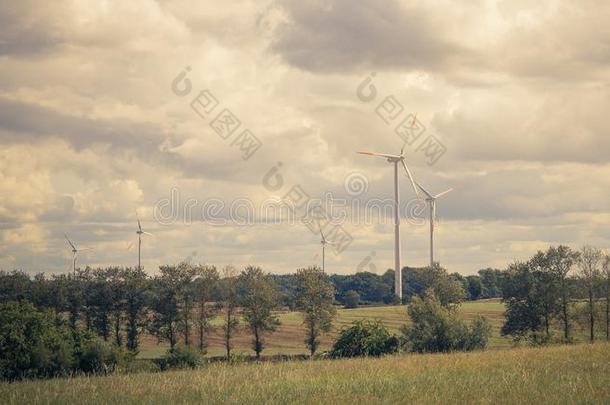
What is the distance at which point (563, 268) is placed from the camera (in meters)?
98.2

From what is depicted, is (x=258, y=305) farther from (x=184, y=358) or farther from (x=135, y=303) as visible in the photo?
(x=184, y=358)

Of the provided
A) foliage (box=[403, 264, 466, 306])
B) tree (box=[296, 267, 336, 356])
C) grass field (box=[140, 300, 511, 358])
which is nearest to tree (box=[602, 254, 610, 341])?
grass field (box=[140, 300, 511, 358])

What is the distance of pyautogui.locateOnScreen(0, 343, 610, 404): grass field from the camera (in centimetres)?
2245

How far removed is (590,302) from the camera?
307 ft

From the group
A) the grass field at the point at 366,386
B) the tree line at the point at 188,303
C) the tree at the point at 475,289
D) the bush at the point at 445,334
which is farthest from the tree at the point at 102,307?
the tree at the point at 475,289

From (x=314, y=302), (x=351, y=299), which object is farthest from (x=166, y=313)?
(x=351, y=299)

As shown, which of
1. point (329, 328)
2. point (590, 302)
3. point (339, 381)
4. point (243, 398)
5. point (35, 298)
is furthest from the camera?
point (35, 298)

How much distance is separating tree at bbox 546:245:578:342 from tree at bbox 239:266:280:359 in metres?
38.1

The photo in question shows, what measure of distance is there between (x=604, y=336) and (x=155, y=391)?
81.4m

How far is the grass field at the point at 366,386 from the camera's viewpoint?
22.5 metres

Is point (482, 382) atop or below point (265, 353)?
atop

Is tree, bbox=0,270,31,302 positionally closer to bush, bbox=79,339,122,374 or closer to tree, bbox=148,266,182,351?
tree, bbox=148,266,182,351

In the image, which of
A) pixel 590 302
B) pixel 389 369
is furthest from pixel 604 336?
pixel 389 369

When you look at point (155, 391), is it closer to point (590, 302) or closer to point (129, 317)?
point (590, 302)
